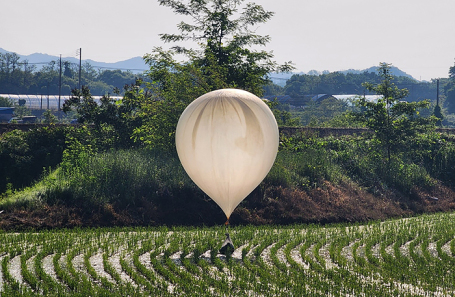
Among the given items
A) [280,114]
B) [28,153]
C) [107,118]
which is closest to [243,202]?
[107,118]

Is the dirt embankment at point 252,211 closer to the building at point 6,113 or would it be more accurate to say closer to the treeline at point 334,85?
the building at point 6,113

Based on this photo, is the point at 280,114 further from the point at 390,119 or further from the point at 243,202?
the point at 243,202

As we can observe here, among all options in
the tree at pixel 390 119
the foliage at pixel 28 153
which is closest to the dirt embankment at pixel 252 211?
the tree at pixel 390 119

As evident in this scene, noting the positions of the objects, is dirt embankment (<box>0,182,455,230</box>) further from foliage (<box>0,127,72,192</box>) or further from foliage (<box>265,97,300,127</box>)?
foliage (<box>0,127,72,192</box>)

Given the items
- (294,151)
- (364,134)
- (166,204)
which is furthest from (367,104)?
(166,204)

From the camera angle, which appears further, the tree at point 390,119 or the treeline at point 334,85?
the treeline at point 334,85

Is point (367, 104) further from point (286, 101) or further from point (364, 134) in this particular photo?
point (286, 101)
